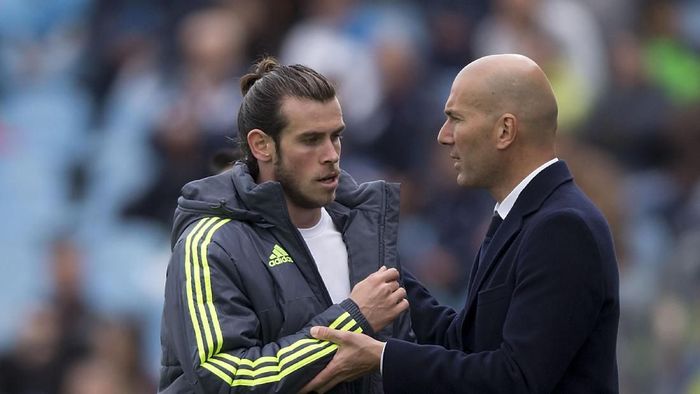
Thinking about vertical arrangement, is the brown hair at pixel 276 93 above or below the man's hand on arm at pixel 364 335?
above

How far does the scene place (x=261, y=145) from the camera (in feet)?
13.4

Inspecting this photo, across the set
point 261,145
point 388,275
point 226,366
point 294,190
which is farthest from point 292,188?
point 226,366

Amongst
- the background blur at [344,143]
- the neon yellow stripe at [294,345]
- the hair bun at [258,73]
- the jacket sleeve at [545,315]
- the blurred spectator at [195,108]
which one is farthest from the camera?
the blurred spectator at [195,108]

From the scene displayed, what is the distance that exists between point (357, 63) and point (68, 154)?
197 centimetres

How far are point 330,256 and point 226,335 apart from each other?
1.63ft

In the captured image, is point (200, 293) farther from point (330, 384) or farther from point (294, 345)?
point (330, 384)

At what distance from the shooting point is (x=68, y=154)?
8.68m

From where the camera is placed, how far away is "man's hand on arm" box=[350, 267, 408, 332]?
384 cm

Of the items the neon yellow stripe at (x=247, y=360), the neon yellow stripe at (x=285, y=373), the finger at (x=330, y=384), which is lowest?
the finger at (x=330, y=384)

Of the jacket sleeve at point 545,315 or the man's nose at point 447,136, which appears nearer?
the jacket sleeve at point 545,315

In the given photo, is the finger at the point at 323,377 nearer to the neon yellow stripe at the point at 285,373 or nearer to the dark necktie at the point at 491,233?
the neon yellow stripe at the point at 285,373

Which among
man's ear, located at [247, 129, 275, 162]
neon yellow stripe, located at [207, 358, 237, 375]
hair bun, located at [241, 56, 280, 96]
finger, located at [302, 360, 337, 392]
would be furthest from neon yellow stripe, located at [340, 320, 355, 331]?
hair bun, located at [241, 56, 280, 96]

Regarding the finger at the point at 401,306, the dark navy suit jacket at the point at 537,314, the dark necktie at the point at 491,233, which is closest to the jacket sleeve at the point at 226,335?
the finger at the point at 401,306

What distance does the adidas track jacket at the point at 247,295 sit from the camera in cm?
370
